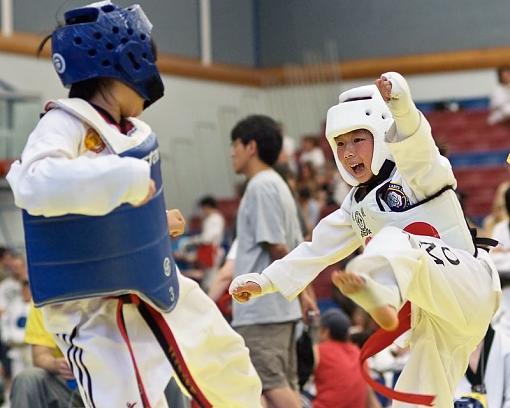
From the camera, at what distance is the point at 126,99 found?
403 centimetres

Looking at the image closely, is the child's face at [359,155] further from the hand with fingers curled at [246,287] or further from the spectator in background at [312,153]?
the spectator in background at [312,153]

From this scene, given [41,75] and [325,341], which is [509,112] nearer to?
[41,75]

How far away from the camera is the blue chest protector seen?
373cm

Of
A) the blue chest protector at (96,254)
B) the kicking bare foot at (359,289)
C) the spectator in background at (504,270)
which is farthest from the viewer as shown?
the spectator in background at (504,270)

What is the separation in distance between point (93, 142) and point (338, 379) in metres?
3.47

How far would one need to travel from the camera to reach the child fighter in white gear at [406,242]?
3.95 meters

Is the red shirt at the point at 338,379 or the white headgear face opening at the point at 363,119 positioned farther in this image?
the red shirt at the point at 338,379

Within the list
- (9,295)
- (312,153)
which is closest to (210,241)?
(312,153)

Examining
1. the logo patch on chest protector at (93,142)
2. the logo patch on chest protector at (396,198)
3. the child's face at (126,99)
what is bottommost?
the logo patch on chest protector at (396,198)

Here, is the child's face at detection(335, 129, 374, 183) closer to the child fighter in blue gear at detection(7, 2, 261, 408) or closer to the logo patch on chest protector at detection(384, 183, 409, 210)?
the logo patch on chest protector at detection(384, 183, 409, 210)

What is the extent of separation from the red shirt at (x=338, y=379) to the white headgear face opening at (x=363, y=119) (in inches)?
103

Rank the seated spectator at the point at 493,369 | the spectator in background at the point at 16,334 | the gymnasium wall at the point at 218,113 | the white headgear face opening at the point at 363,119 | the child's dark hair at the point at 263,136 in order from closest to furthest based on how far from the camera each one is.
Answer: the white headgear face opening at the point at 363,119 → the seated spectator at the point at 493,369 → the child's dark hair at the point at 263,136 → the spectator in background at the point at 16,334 → the gymnasium wall at the point at 218,113

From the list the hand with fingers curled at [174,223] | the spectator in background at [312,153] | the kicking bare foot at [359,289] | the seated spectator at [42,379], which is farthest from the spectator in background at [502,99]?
the kicking bare foot at [359,289]

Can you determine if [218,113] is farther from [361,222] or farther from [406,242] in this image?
[406,242]
